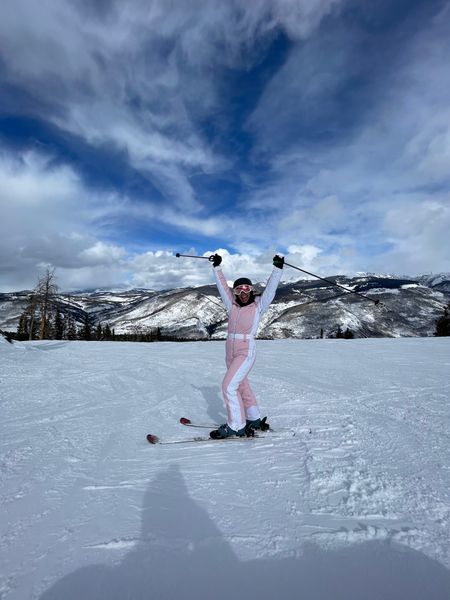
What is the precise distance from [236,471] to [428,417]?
4233mm

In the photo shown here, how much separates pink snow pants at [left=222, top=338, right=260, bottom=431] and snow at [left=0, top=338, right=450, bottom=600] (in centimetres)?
47

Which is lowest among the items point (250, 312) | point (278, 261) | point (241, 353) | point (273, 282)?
point (241, 353)

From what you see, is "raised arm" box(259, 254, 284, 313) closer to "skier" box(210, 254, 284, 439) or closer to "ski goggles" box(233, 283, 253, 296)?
"skier" box(210, 254, 284, 439)

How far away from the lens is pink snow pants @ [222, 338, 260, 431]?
567 cm

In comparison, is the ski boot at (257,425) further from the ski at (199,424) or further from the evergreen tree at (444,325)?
the evergreen tree at (444,325)

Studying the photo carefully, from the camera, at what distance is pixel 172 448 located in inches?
209

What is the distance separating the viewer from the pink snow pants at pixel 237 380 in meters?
Result: 5.67

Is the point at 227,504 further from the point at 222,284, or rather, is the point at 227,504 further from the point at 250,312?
the point at 222,284

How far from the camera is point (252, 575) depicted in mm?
2574

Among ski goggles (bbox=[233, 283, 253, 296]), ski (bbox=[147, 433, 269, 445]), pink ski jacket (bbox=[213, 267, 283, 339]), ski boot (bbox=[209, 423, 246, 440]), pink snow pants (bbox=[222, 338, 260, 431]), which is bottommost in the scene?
ski (bbox=[147, 433, 269, 445])

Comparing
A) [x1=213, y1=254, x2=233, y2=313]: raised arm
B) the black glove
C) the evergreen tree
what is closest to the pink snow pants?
[x1=213, y1=254, x2=233, y2=313]: raised arm

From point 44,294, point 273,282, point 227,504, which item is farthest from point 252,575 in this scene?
point 44,294

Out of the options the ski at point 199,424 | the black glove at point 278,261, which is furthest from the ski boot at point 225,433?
the black glove at point 278,261

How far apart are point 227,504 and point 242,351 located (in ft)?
8.60
